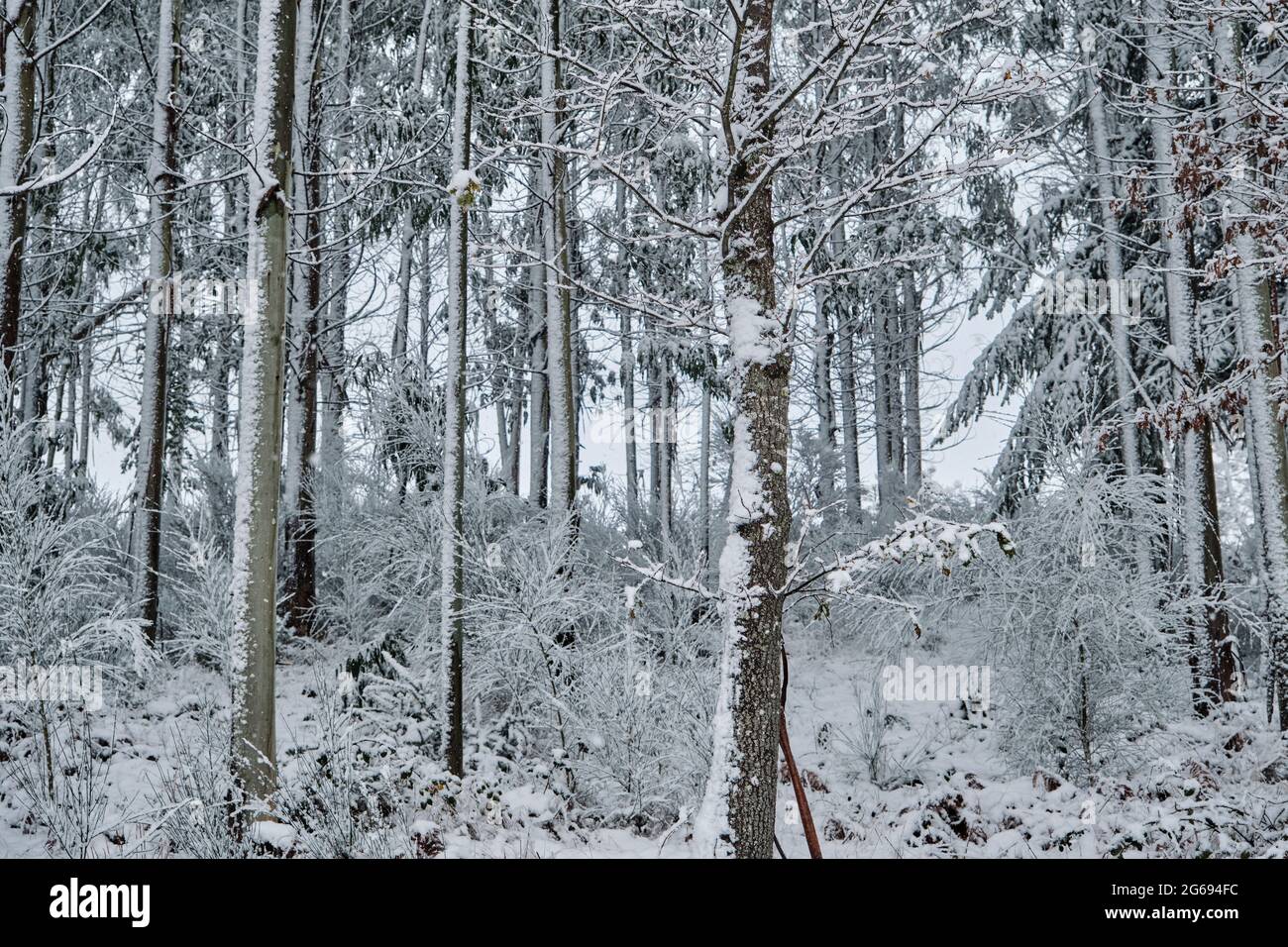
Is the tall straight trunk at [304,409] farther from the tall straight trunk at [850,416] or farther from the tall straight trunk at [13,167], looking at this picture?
the tall straight trunk at [850,416]

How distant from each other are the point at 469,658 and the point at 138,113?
11723 mm

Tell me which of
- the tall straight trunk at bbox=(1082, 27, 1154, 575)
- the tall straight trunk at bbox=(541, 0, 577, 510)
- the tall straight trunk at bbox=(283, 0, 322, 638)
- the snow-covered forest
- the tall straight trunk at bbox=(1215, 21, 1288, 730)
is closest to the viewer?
the snow-covered forest

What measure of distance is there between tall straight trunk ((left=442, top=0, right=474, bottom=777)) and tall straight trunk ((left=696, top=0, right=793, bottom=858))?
3.82 meters

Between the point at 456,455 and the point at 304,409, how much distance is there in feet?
18.3

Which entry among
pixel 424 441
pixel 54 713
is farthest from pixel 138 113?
pixel 54 713

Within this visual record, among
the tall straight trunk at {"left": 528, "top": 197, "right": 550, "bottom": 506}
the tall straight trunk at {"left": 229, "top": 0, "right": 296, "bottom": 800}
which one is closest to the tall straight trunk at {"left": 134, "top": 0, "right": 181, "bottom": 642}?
the tall straight trunk at {"left": 229, "top": 0, "right": 296, "bottom": 800}

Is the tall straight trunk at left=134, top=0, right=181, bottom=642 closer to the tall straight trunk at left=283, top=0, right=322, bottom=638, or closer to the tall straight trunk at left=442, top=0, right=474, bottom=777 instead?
the tall straight trunk at left=283, top=0, right=322, bottom=638

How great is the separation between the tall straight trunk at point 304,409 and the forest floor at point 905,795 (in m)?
1.88

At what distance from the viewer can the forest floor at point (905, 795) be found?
20.8 feet

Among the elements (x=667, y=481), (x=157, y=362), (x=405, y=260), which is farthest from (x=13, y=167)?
(x=405, y=260)

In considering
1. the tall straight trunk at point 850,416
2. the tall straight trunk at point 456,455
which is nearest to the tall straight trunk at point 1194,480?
the tall straight trunk at point 850,416

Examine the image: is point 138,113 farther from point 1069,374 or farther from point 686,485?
point 1069,374

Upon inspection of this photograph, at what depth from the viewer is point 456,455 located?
820 centimetres

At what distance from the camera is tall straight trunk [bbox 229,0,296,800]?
5.93 meters
